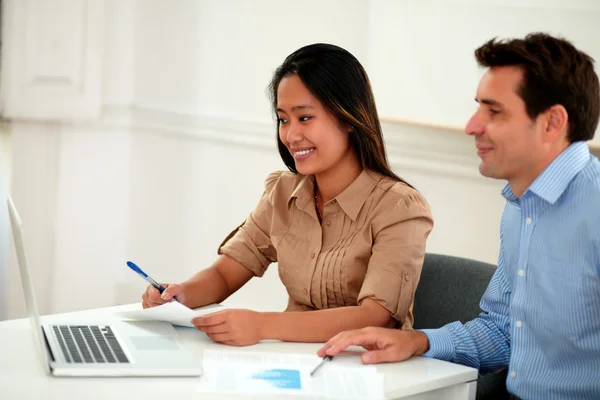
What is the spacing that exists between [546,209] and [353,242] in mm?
513

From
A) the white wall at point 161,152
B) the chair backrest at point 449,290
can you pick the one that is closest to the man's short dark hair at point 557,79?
the chair backrest at point 449,290

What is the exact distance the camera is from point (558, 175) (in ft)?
5.43

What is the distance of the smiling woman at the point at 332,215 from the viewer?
198 cm

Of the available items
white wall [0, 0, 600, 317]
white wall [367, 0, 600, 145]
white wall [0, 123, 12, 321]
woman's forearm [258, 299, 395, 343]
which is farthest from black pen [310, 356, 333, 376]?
white wall [0, 123, 12, 321]

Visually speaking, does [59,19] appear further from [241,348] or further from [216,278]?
[241,348]

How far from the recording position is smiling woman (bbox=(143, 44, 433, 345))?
1.98 meters

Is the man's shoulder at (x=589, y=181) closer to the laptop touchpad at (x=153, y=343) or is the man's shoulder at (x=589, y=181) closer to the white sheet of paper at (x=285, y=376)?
the white sheet of paper at (x=285, y=376)

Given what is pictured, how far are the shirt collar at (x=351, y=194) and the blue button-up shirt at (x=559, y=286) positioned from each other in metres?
0.44

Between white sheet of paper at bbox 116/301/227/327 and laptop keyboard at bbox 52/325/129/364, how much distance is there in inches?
3.1

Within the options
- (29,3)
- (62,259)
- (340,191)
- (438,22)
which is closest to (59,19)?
(29,3)

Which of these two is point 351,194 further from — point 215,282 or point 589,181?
point 589,181

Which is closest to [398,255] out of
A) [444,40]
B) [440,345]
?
[440,345]

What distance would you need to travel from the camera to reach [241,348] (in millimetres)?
1706

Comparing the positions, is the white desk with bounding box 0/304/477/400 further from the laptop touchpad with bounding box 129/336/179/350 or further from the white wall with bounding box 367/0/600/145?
the white wall with bounding box 367/0/600/145
